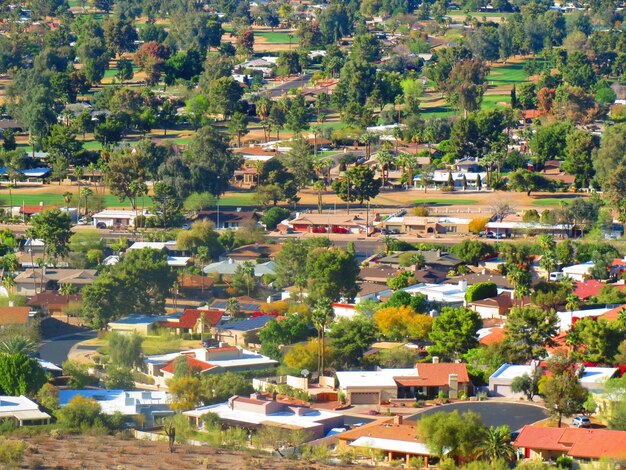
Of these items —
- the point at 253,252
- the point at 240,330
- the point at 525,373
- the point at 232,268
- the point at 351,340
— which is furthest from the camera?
the point at 253,252

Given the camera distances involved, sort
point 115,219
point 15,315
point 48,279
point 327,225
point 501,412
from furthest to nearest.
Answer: point 115,219, point 327,225, point 48,279, point 15,315, point 501,412

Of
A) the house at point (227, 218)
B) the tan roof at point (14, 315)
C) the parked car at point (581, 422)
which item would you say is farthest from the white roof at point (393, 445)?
the house at point (227, 218)

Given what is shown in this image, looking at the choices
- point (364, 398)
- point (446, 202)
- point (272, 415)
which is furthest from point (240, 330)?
point (446, 202)

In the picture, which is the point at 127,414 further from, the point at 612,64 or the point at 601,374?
the point at 612,64

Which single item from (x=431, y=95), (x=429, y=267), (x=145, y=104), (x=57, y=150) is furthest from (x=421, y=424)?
(x=431, y=95)

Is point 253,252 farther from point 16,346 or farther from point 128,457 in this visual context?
point 128,457
